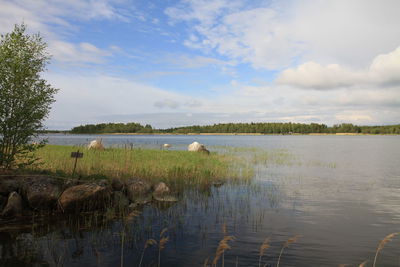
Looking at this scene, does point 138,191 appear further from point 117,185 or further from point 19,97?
point 19,97

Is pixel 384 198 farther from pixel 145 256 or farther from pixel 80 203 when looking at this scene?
pixel 80 203

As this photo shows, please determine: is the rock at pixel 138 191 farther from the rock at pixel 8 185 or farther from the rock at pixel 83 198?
the rock at pixel 8 185

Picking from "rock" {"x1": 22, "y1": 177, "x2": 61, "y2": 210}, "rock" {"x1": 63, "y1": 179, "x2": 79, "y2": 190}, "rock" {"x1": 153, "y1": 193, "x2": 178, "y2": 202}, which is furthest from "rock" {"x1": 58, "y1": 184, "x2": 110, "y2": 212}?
"rock" {"x1": 153, "y1": 193, "x2": 178, "y2": 202}

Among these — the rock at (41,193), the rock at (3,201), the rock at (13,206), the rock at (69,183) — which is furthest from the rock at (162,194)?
the rock at (3,201)

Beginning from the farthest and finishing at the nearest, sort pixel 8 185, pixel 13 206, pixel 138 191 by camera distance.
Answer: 1. pixel 138 191
2. pixel 8 185
3. pixel 13 206

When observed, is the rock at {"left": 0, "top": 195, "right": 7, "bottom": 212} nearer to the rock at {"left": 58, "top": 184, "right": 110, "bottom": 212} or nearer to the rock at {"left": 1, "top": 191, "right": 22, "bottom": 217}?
the rock at {"left": 1, "top": 191, "right": 22, "bottom": 217}

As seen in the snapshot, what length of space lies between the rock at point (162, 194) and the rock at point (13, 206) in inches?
261

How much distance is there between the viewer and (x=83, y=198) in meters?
12.6

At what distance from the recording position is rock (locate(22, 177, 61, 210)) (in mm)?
12016

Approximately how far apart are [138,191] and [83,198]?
3222 millimetres

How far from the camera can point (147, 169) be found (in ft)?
70.2

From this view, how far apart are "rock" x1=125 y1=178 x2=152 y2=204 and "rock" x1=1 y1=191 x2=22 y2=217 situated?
5135 mm

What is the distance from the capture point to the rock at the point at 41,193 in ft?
39.4

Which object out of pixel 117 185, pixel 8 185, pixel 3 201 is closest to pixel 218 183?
pixel 117 185
